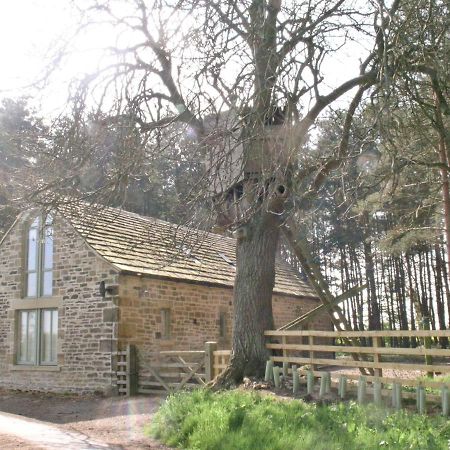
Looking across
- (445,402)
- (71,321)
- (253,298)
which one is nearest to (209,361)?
(253,298)

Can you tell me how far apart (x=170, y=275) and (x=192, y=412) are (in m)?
8.93

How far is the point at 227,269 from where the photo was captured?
2225 centimetres

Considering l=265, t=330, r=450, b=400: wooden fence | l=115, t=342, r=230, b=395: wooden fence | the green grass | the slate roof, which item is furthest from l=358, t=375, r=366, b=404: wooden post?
l=115, t=342, r=230, b=395: wooden fence

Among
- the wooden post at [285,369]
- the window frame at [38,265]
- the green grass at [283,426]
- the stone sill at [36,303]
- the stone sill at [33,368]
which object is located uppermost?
the window frame at [38,265]

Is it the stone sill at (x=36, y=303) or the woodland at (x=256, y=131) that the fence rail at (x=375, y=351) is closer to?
the woodland at (x=256, y=131)

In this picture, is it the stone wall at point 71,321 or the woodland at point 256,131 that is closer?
the woodland at point 256,131

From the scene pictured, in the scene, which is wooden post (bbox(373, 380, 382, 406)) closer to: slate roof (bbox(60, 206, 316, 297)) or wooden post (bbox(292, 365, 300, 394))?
wooden post (bbox(292, 365, 300, 394))

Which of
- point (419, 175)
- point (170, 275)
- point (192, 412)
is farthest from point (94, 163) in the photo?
point (419, 175)

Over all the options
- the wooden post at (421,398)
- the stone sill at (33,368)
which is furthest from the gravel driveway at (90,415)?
the wooden post at (421,398)

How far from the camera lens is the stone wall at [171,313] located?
16453mm

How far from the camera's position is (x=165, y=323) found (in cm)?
1780

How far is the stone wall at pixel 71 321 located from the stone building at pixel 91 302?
3 cm

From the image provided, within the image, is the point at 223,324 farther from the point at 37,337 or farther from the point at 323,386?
the point at 323,386

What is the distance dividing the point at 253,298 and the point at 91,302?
659cm
